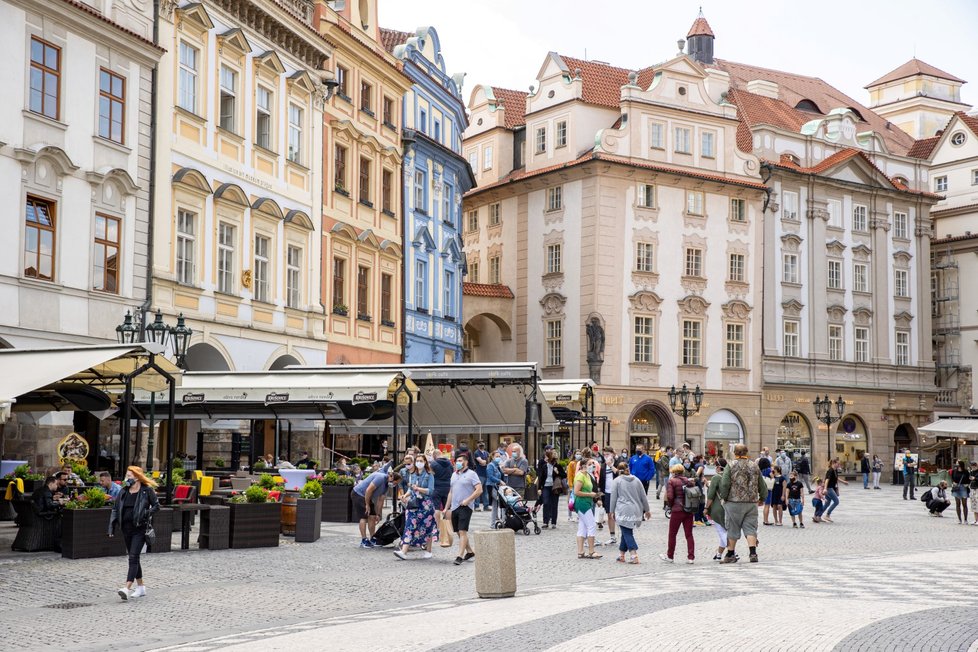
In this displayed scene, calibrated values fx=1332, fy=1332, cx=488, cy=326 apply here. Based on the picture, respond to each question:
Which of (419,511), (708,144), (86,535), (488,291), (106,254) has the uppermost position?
(708,144)

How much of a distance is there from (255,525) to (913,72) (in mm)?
67613

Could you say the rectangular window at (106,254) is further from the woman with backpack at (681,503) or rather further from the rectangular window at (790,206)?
the rectangular window at (790,206)

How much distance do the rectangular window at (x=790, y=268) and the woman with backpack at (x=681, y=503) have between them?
44.0 metres

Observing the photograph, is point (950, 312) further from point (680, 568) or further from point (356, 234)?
point (680, 568)

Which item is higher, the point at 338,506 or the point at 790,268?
the point at 790,268

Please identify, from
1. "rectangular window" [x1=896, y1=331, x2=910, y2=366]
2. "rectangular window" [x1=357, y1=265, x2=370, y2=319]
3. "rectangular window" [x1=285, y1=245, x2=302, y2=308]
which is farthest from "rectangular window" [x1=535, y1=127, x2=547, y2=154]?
"rectangular window" [x1=285, y1=245, x2=302, y2=308]

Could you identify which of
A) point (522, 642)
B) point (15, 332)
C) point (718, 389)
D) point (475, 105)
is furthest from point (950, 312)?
point (522, 642)

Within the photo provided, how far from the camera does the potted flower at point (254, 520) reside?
20.4m

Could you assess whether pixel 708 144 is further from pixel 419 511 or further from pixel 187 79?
pixel 419 511

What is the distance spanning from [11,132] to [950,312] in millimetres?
57497

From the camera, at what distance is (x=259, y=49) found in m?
34.6

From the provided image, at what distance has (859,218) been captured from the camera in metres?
65.8

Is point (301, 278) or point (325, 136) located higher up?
point (325, 136)

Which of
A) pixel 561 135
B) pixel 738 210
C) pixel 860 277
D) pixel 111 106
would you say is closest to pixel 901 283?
pixel 860 277
